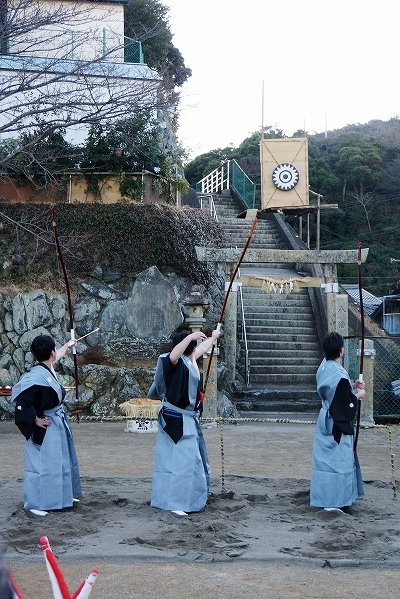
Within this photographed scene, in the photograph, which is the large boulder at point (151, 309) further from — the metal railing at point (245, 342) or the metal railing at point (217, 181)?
the metal railing at point (217, 181)

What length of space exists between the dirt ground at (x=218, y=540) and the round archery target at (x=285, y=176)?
39.6ft

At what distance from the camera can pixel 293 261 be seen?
1405cm

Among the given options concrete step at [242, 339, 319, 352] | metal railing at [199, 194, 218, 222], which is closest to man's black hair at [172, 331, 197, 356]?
concrete step at [242, 339, 319, 352]

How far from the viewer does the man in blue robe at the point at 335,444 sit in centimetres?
588

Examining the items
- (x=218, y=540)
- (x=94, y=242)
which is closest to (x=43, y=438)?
(x=218, y=540)

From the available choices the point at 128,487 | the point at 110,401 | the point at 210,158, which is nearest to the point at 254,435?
the point at 110,401

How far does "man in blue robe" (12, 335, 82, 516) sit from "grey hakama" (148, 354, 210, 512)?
0.81 metres

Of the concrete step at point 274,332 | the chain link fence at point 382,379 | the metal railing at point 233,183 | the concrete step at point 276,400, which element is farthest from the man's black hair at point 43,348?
the metal railing at point 233,183

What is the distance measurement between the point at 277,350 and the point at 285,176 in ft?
18.8

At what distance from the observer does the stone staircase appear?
1395 cm

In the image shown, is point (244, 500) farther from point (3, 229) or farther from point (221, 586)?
point (3, 229)

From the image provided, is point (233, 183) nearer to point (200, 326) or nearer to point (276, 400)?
point (276, 400)

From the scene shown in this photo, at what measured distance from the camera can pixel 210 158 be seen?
36344 mm

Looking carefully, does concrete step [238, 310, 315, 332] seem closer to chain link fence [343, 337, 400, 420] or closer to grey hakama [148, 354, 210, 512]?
chain link fence [343, 337, 400, 420]
